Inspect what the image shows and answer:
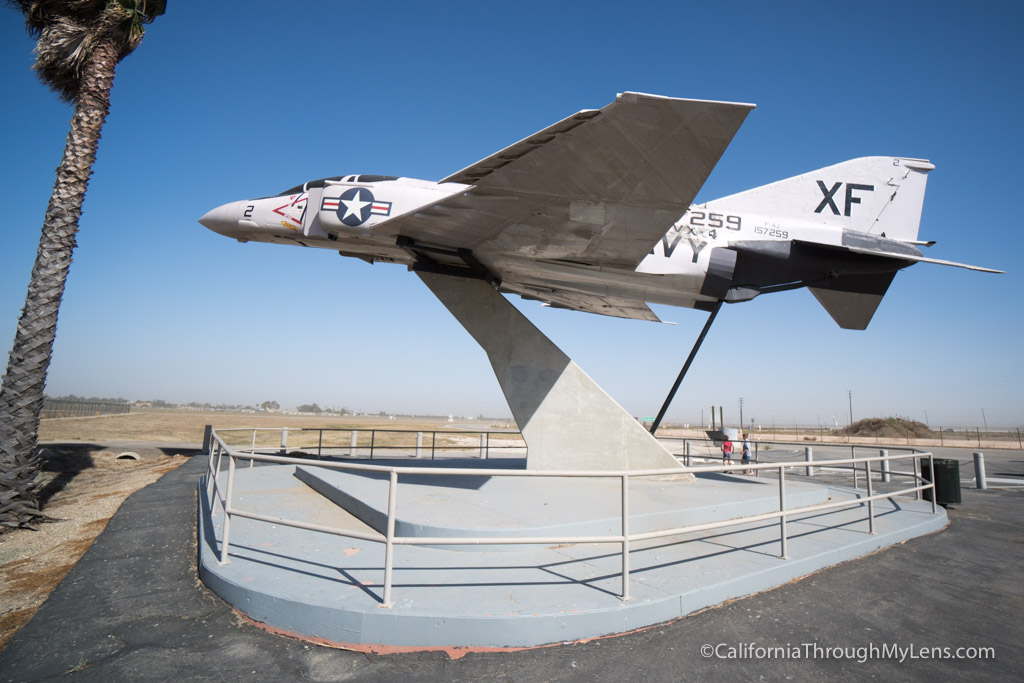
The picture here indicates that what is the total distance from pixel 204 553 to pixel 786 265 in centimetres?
996

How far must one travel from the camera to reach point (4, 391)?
7.95m

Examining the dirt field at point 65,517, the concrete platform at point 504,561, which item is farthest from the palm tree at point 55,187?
the concrete platform at point 504,561

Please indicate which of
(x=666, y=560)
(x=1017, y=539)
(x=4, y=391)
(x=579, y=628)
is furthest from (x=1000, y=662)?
(x=4, y=391)

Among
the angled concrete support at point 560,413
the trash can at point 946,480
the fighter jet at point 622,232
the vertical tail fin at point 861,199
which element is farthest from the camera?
the vertical tail fin at point 861,199

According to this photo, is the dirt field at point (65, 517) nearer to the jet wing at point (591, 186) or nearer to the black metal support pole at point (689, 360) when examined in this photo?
the jet wing at point (591, 186)

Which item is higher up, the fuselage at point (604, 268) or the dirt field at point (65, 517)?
the fuselage at point (604, 268)

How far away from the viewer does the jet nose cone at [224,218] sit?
9.16 metres

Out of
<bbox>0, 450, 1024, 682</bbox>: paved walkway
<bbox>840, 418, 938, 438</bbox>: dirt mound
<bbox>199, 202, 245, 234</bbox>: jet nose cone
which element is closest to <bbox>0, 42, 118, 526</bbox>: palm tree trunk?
<bbox>199, 202, 245, 234</bbox>: jet nose cone

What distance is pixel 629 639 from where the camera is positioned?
341cm

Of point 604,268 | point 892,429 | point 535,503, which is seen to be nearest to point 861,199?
point 604,268

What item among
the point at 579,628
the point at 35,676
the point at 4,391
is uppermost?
the point at 4,391

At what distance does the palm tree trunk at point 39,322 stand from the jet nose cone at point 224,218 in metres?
2.10

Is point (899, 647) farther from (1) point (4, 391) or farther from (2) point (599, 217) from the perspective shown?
(1) point (4, 391)

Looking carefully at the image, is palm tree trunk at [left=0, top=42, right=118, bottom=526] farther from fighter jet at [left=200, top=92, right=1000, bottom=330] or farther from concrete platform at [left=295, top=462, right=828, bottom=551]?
concrete platform at [left=295, top=462, right=828, bottom=551]
